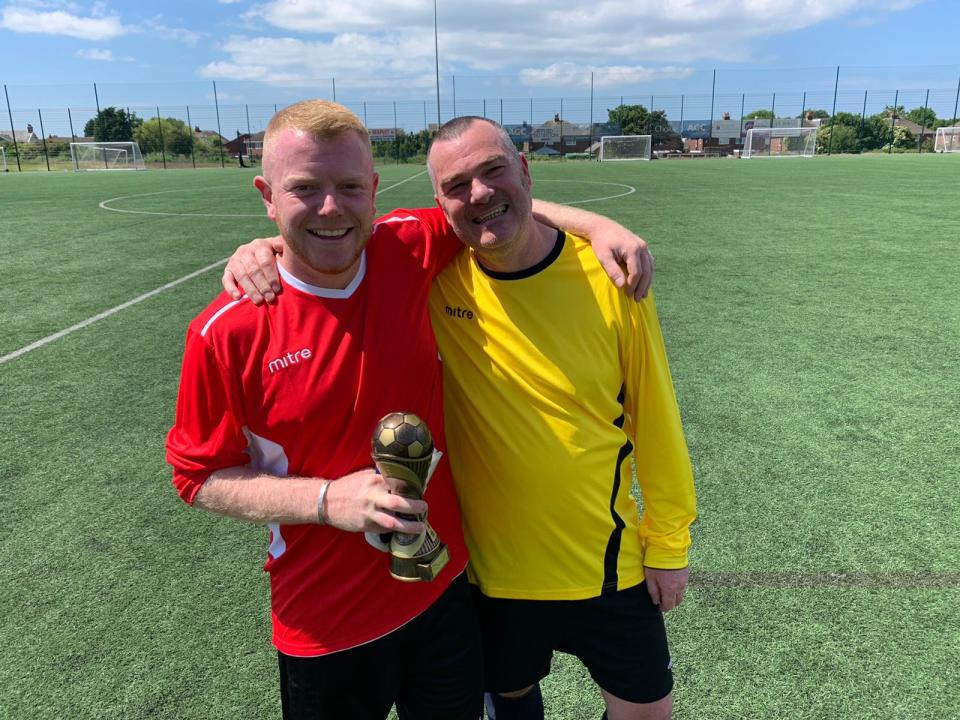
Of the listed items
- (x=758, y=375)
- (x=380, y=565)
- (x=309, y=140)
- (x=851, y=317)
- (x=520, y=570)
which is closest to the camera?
(x=309, y=140)

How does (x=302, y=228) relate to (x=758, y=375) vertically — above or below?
above

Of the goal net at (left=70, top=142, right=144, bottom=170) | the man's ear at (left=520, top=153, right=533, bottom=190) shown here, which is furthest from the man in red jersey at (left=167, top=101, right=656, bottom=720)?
the goal net at (left=70, top=142, right=144, bottom=170)

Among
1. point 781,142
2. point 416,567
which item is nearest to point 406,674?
point 416,567

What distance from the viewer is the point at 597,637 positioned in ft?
7.04

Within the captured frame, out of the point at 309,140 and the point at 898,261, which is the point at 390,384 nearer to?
the point at 309,140

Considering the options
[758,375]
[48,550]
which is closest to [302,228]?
[48,550]

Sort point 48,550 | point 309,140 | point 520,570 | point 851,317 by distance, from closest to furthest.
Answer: point 309,140 → point 520,570 → point 48,550 → point 851,317

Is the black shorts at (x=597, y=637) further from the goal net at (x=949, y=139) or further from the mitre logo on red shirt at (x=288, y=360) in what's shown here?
the goal net at (x=949, y=139)

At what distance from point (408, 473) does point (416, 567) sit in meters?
0.24

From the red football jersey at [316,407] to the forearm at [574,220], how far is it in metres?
0.58

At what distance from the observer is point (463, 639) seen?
6.83ft

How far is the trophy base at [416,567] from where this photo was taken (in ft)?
5.16

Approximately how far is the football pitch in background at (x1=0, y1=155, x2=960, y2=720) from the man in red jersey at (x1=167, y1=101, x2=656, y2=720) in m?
0.88

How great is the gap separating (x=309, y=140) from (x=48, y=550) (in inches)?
117
